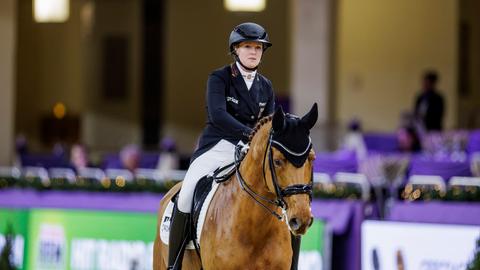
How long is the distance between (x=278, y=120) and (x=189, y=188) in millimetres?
1273

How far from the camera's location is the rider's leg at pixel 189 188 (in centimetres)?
746

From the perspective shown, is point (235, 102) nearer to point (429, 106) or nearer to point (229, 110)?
point (229, 110)

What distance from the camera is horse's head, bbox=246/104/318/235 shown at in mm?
6230

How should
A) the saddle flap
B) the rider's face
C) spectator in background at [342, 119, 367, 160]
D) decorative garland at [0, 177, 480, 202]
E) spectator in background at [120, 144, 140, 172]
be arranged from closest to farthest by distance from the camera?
the rider's face → the saddle flap → decorative garland at [0, 177, 480, 202] → spectator in background at [120, 144, 140, 172] → spectator in background at [342, 119, 367, 160]

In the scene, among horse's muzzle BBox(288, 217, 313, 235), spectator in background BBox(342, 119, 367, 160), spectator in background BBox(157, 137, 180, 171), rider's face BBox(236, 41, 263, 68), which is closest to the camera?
horse's muzzle BBox(288, 217, 313, 235)

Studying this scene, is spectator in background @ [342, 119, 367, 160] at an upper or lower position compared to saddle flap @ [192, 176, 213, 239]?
lower

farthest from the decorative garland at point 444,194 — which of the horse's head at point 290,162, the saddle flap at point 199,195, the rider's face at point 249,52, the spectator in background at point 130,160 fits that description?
the spectator in background at point 130,160

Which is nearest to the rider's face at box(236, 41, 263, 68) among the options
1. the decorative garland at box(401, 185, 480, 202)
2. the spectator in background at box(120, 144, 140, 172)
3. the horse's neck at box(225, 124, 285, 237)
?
the horse's neck at box(225, 124, 285, 237)

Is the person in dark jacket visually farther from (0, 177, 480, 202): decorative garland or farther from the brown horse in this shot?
(0, 177, 480, 202): decorative garland

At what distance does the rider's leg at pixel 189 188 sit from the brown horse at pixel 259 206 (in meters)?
0.31

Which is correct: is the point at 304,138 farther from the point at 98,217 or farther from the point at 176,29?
the point at 176,29

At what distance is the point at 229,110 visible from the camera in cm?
730

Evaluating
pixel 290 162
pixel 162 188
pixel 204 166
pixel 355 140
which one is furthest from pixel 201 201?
pixel 355 140

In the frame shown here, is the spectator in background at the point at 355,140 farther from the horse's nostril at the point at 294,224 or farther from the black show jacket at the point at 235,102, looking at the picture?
the horse's nostril at the point at 294,224
